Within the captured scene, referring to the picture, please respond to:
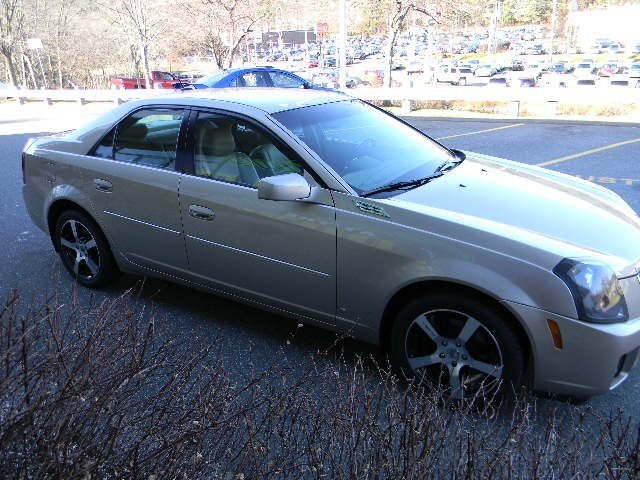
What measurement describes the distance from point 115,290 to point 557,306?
3338 mm

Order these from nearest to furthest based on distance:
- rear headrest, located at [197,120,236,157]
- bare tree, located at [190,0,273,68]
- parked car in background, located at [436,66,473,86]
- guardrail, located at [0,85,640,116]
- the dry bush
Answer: the dry bush
rear headrest, located at [197,120,236,157]
guardrail, located at [0,85,640,116]
bare tree, located at [190,0,273,68]
parked car in background, located at [436,66,473,86]

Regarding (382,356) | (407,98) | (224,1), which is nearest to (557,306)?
(382,356)

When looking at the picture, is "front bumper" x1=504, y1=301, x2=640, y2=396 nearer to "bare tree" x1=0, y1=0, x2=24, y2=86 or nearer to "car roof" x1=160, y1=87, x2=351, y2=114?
"car roof" x1=160, y1=87, x2=351, y2=114

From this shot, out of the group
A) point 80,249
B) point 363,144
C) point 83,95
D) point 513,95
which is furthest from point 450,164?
point 83,95

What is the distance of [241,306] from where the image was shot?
4336 mm

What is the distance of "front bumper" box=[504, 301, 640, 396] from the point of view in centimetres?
262

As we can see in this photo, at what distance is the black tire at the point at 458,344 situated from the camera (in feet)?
9.20

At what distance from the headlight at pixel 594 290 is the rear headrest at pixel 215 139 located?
6.88 ft

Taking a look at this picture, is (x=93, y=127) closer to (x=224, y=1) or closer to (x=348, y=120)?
(x=348, y=120)

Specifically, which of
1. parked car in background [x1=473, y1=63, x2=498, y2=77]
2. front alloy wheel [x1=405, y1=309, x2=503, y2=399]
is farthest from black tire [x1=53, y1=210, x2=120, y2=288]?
parked car in background [x1=473, y1=63, x2=498, y2=77]

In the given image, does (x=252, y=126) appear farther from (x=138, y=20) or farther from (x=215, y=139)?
(x=138, y=20)

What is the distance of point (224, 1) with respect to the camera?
30.3 meters

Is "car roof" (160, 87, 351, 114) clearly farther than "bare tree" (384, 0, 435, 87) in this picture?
No

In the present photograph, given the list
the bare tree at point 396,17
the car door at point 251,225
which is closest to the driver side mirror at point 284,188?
the car door at point 251,225
